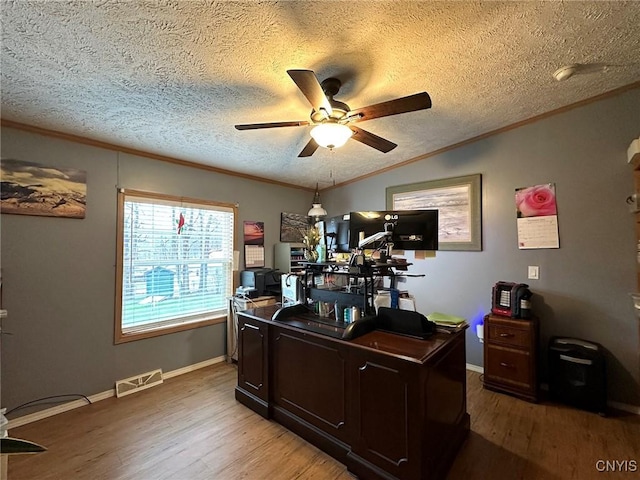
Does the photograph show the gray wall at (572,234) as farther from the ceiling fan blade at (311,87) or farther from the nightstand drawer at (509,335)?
the ceiling fan blade at (311,87)

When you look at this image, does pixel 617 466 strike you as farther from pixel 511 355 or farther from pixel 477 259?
pixel 477 259

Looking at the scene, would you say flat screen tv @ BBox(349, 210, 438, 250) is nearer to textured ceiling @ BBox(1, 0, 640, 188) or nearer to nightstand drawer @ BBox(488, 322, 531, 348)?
textured ceiling @ BBox(1, 0, 640, 188)

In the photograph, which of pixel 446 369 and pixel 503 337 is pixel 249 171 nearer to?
pixel 446 369

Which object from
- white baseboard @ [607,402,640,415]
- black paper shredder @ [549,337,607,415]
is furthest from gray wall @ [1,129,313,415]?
white baseboard @ [607,402,640,415]

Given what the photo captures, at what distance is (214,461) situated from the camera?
6.23 feet

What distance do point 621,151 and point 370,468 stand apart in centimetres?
331

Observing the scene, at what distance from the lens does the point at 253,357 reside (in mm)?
2490

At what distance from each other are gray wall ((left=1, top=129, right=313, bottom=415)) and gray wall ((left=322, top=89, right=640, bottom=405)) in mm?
3578

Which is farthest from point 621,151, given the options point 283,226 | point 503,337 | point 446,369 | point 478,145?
point 283,226

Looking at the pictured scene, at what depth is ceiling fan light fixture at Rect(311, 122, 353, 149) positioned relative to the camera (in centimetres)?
193

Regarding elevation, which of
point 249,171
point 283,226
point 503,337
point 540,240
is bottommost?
point 503,337

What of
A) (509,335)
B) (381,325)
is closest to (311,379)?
(381,325)

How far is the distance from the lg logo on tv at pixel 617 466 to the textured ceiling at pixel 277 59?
2.74m

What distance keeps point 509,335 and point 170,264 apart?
3693mm
